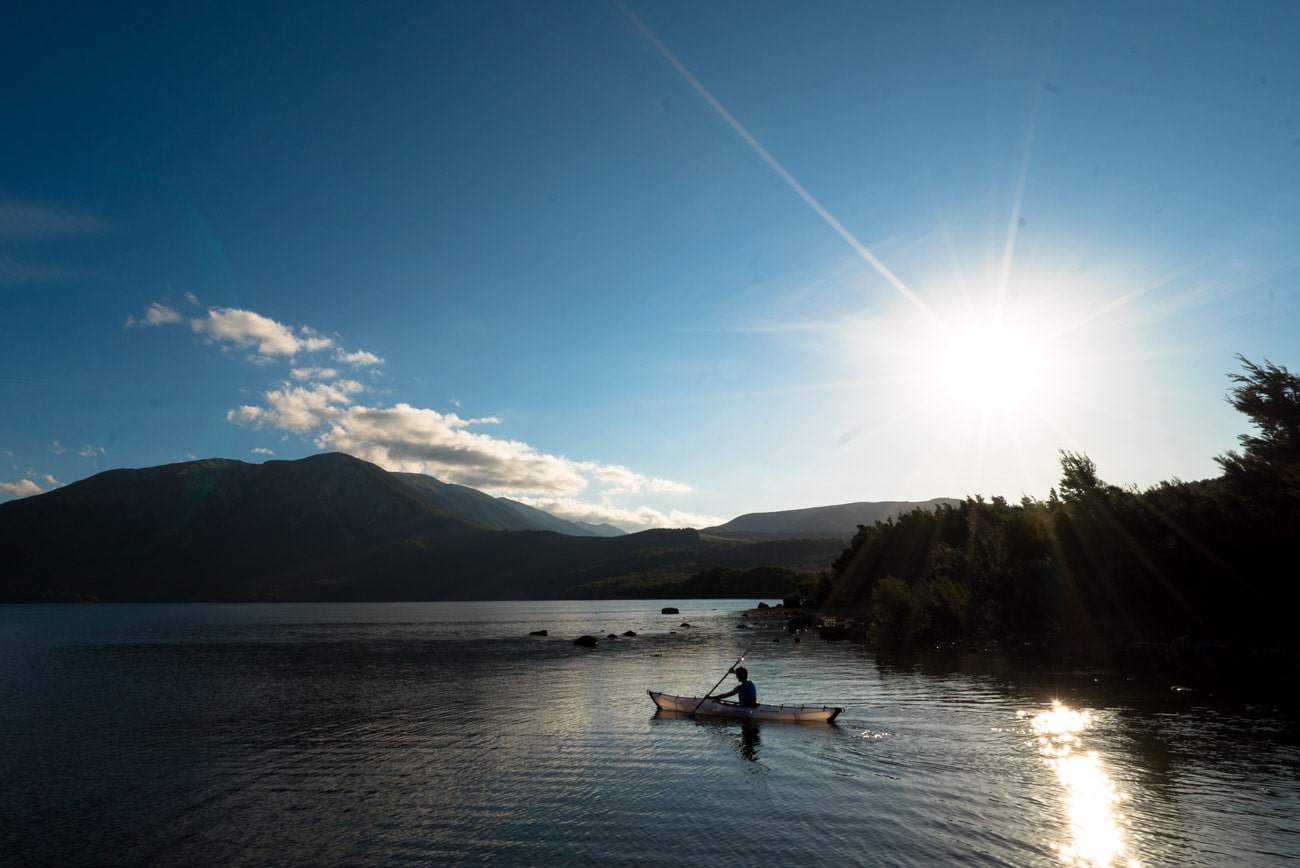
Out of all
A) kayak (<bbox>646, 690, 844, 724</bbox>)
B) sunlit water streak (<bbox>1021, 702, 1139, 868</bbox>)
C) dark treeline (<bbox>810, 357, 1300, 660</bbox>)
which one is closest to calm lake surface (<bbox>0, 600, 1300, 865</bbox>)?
sunlit water streak (<bbox>1021, 702, 1139, 868</bbox>)

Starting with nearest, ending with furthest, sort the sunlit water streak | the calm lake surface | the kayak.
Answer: the sunlit water streak < the calm lake surface < the kayak

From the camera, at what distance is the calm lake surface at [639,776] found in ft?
58.7

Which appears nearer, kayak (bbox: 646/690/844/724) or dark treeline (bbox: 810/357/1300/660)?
kayak (bbox: 646/690/844/724)

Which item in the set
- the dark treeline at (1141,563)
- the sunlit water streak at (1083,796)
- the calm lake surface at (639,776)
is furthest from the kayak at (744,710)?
the dark treeline at (1141,563)

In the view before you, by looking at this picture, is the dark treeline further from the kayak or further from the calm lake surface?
the kayak

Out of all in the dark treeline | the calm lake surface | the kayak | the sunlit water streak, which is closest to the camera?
the sunlit water streak

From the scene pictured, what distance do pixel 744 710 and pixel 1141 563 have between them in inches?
1549

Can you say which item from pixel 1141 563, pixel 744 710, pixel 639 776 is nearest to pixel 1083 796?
pixel 639 776

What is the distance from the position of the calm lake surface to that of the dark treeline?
14.3m

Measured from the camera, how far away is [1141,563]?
184 feet

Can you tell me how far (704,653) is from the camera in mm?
72812

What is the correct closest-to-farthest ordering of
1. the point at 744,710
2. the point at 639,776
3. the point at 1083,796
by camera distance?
the point at 1083,796 < the point at 639,776 < the point at 744,710

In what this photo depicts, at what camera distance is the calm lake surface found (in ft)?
58.7

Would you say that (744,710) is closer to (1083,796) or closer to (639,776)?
(639,776)
